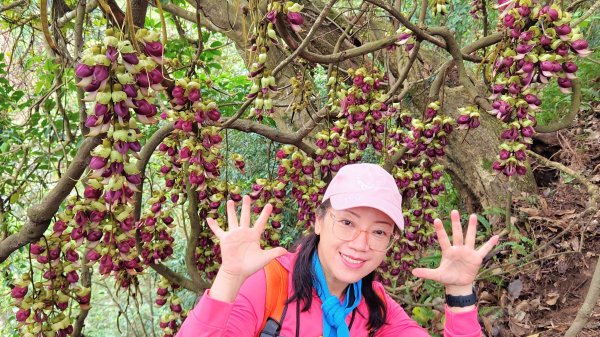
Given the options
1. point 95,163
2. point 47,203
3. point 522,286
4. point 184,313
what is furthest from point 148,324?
point 95,163

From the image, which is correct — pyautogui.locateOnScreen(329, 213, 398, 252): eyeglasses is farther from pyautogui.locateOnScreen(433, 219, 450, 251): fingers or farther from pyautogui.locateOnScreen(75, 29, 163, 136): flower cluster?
pyautogui.locateOnScreen(75, 29, 163, 136): flower cluster

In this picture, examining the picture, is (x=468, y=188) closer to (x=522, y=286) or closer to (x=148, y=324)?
(x=522, y=286)

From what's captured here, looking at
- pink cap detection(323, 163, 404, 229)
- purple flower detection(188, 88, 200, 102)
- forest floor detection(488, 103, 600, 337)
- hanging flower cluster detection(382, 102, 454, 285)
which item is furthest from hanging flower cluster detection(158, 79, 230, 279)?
forest floor detection(488, 103, 600, 337)

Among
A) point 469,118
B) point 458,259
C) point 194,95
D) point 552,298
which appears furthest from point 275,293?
point 552,298

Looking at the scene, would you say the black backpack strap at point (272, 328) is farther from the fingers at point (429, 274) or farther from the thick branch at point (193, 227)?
the thick branch at point (193, 227)

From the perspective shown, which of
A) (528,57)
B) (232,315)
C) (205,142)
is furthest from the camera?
(205,142)

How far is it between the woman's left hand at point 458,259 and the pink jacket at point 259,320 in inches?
4.8

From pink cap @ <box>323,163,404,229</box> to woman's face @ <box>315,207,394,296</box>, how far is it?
45mm

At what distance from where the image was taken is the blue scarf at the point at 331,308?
1867mm

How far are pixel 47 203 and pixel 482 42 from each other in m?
2.69

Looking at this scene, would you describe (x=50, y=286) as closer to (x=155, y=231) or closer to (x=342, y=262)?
(x=155, y=231)

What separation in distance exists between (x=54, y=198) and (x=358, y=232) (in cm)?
114

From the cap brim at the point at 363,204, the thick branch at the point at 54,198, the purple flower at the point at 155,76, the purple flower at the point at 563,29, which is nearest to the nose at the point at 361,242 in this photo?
the cap brim at the point at 363,204

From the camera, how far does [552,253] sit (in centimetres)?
396
